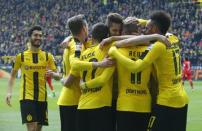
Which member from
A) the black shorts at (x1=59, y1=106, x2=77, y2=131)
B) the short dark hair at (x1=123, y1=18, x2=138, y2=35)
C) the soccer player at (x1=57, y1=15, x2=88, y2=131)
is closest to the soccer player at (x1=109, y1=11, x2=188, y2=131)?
the short dark hair at (x1=123, y1=18, x2=138, y2=35)

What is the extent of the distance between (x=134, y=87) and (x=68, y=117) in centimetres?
174

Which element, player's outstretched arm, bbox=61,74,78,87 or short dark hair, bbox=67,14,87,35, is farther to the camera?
player's outstretched arm, bbox=61,74,78,87

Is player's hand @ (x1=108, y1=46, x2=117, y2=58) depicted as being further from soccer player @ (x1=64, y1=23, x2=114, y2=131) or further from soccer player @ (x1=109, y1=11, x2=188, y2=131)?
soccer player @ (x1=64, y1=23, x2=114, y2=131)

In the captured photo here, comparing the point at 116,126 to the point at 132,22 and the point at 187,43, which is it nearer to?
the point at 132,22

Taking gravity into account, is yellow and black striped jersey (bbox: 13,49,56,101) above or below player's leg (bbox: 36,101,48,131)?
above

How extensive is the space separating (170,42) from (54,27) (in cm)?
4333

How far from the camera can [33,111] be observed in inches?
432

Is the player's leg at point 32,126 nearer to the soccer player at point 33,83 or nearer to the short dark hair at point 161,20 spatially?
the soccer player at point 33,83

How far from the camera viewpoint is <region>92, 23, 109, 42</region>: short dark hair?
26.7 feet

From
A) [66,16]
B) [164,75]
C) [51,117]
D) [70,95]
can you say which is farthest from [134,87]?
[66,16]

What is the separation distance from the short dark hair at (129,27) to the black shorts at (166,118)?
1.08 metres

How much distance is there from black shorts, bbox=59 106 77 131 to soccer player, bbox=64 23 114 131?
92 cm

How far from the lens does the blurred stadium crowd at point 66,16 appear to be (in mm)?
45656

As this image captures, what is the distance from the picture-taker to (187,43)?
144 feet
